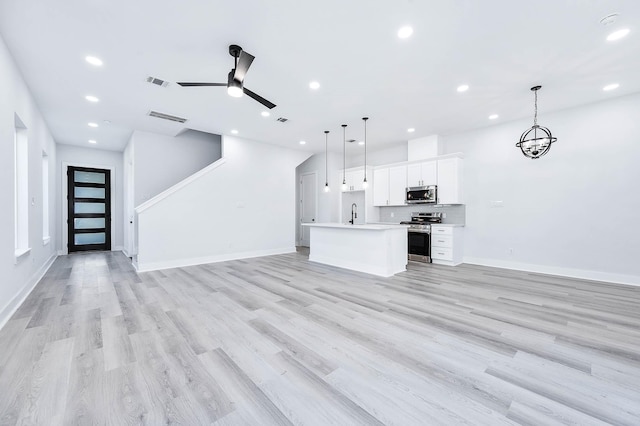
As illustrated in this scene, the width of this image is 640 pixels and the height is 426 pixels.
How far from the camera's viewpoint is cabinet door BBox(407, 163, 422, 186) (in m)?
6.56

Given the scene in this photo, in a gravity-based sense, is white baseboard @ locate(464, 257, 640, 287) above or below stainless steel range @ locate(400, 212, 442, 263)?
below

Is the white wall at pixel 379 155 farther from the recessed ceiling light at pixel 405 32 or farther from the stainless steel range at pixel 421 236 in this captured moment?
the recessed ceiling light at pixel 405 32

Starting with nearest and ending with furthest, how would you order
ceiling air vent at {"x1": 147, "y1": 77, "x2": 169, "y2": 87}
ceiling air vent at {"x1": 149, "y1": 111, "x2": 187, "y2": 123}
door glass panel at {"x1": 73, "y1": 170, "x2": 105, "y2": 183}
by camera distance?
ceiling air vent at {"x1": 147, "y1": 77, "x2": 169, "y2": 87}, ceiling air vent at {"x1": 149, "y1": 111, "x2": 187, "y2": 123}, door glass panel at {"x1": 73, "y1": 170, "x2": 105, "y2": 183}

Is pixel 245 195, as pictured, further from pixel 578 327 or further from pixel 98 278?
pixel 578 327

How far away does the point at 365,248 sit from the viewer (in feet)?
16.9

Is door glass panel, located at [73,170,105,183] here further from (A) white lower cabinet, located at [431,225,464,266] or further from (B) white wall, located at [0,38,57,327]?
(A) white lower cabinet, located at [431,225,464,266]

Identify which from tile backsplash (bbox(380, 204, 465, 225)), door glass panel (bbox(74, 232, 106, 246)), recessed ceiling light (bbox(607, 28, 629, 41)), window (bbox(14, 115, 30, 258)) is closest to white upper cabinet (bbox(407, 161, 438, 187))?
tile backsplash (bbox(380, 204, 465, 225))

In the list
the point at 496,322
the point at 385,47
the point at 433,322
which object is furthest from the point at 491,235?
the point at 385,47

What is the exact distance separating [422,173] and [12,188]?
7123mm

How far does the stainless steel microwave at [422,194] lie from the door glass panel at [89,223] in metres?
9.21

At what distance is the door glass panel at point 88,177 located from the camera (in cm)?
782

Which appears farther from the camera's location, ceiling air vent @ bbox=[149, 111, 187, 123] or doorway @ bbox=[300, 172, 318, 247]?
doorway @ bbox=[300, 172, 318, 247]

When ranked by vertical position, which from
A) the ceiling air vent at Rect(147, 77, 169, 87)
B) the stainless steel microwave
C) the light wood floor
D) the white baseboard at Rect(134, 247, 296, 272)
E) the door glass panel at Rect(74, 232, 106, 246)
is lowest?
the light wood floor

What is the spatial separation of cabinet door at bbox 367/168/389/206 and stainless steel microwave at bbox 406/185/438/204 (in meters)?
0.70
